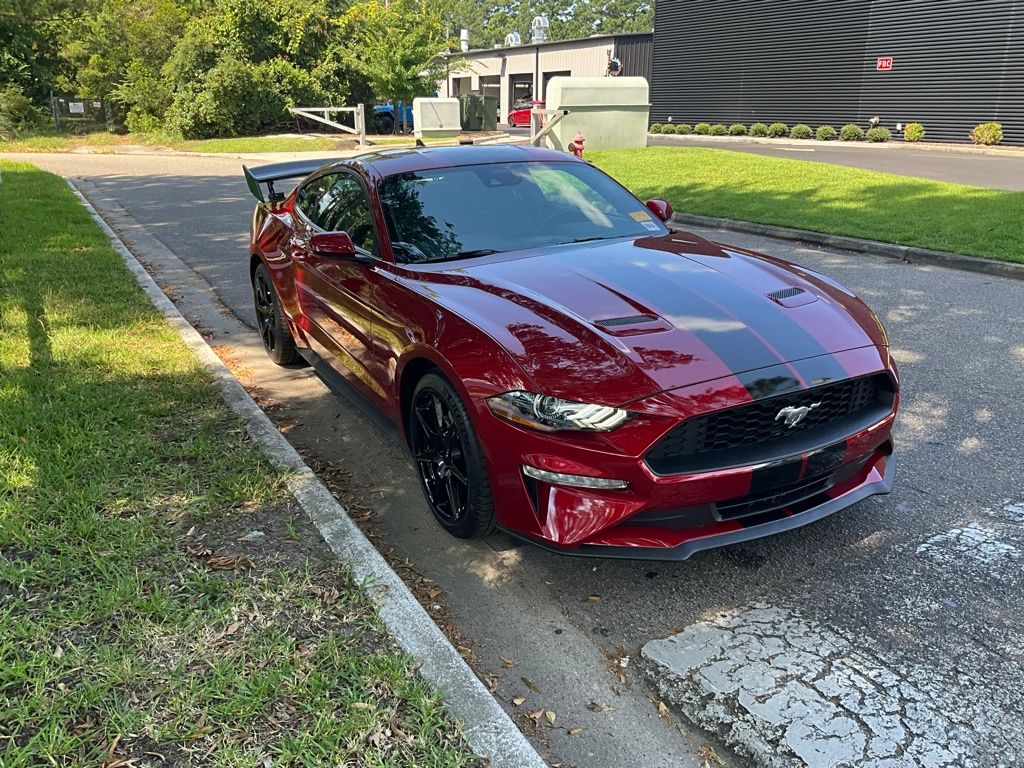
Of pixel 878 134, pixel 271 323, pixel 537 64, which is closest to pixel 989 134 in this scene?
pixel 878 134

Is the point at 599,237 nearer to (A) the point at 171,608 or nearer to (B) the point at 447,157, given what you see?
(B) the point at 447,157

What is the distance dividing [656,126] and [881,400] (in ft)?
122

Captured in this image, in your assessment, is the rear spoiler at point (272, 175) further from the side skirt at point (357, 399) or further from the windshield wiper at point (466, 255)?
the windshield wiper at point (466, 255)

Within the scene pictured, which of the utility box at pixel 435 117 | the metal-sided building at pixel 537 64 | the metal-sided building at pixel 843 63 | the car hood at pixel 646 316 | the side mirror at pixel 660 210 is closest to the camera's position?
the car hood at pixel 646 316

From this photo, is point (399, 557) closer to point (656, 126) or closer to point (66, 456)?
point (66, 456)

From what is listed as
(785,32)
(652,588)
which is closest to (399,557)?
(652,588)

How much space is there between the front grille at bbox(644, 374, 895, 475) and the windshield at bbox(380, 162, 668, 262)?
1.63m

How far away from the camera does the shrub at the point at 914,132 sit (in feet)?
89.9

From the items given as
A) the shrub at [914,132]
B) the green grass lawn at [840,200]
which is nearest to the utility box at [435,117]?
the green grass lawn at [840,200]

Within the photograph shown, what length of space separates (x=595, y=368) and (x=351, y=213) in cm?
223

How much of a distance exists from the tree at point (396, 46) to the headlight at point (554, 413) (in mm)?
32747

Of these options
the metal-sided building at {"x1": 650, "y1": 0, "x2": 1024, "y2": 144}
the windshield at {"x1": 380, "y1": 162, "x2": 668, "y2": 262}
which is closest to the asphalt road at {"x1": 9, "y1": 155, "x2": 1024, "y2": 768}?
the windshield at {"x1": 380, "y1": 162, "x2": 668, "y2": 262}

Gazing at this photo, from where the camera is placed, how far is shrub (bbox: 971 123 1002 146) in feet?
81.2

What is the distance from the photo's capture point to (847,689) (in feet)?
8.36
